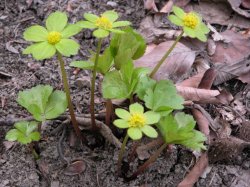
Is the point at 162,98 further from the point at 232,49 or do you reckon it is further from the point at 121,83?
the point at 232,49

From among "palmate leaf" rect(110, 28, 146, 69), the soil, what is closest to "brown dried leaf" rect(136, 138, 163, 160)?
the soil

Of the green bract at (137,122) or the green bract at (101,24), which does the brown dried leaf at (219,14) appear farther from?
the green bract at (137,122)

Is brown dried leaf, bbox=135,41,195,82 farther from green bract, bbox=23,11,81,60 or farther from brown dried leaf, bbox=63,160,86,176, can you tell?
green bract, bbox=23,11,81,60

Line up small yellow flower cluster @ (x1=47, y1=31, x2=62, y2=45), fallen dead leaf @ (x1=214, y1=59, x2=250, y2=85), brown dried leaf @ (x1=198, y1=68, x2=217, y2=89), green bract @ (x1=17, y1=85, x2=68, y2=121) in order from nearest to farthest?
small yellow flower cluster @ (x1=47, y1=31, x2=62, y2=45) → green bract @ (x1=17, y1=85, x2=68, y2=121) → brown dried leaf @ (x1=198, y1=68, x2=217, y2=89) → fallen dead leaf @ (x1=214, y1=59, x2=250, y2=85)

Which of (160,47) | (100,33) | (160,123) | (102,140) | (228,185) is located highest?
(100,33)

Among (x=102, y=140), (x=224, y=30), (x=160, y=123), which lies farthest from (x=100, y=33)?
(x=224, y=30)

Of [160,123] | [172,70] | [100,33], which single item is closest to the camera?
[100,33]

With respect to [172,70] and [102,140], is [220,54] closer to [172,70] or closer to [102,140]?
[172,70]

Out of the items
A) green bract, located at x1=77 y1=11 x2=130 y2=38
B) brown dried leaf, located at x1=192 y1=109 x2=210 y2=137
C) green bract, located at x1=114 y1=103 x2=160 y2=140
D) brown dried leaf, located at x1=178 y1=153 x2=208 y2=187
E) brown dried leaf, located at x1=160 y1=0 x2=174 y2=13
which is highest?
green bract, located at x1=77 y1=11 x2=130 y2=38

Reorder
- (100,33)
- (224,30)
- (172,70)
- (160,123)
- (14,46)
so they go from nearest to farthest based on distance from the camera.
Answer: (100,33), (160,123), (172,70), (14,46), (224,30)
